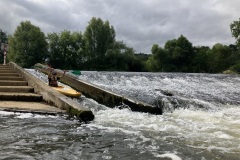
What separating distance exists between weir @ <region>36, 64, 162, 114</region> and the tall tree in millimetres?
44018

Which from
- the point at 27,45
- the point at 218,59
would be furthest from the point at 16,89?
the point at 218,59

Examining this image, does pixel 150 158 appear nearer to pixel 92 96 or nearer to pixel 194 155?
pixel 194 155

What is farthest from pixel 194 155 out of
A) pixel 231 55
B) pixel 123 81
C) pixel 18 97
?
pixel 231 55

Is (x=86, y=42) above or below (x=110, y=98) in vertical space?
above

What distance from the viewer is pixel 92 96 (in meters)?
13.2

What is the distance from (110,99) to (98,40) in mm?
50031

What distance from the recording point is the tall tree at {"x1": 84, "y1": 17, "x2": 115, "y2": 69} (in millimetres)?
60000

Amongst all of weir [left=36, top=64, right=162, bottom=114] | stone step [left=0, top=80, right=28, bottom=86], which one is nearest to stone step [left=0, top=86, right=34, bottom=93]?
stone step [left=0, top=80, right=28, bottom=86]

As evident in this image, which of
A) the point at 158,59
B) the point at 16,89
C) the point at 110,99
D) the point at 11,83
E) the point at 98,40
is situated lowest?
the point at 110,99

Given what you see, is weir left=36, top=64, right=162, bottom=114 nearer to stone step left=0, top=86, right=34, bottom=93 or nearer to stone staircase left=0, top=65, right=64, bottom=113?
stone staircase left=0, top=65, right=64, bottom=113

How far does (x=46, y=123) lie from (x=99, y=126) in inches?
51.0

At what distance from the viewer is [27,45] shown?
60.8 metres

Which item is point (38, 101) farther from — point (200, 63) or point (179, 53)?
point (200, 63)

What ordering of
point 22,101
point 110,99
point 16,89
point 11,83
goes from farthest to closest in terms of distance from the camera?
point 11,83 → point 16,89 → point 110,99 → point 22,101
